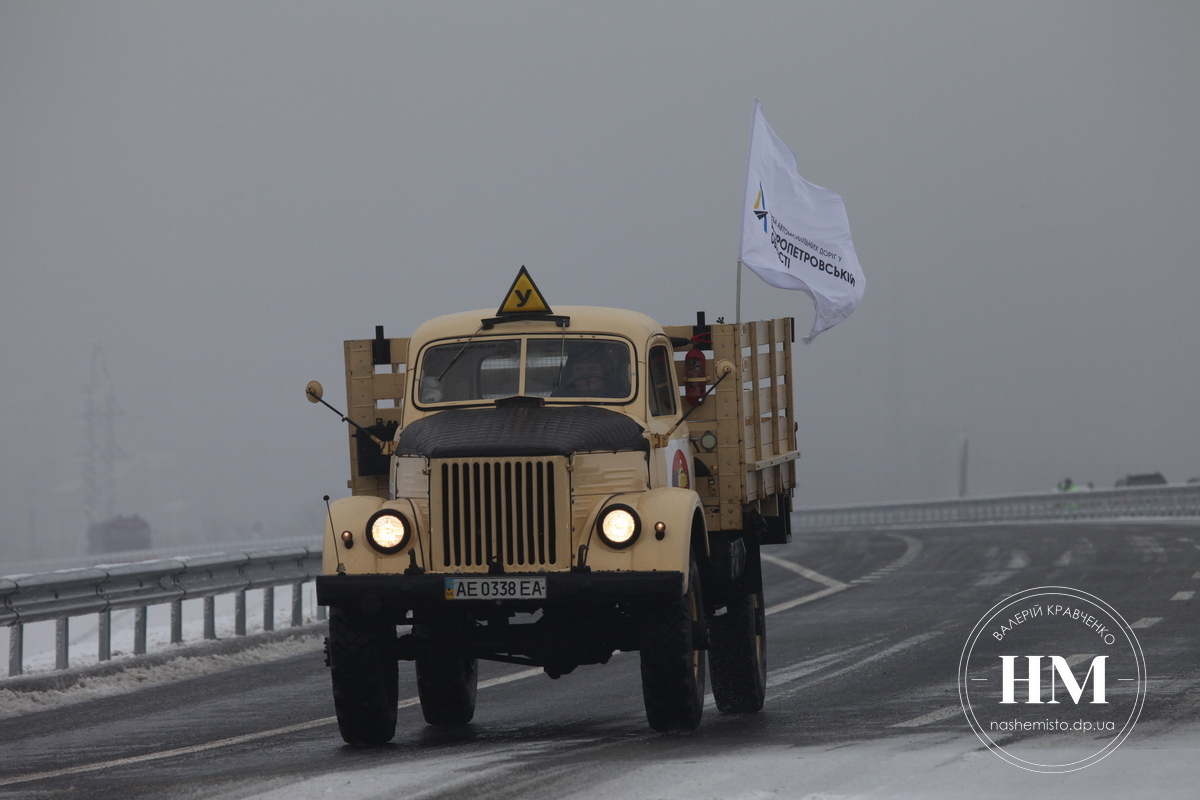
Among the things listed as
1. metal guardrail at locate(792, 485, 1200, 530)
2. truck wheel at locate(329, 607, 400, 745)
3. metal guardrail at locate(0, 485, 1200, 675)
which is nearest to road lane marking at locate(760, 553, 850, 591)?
metal guardrail at locate(0, 485, 1200, 675)

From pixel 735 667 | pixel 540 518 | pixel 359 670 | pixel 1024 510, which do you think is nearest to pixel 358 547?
pixel 359 670

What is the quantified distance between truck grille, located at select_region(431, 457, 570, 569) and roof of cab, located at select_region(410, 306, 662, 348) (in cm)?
157

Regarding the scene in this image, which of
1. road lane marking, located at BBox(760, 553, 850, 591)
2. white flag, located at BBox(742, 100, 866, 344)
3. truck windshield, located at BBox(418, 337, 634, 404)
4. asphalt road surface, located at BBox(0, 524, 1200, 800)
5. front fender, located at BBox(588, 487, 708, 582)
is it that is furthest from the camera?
road lane marking, located at BBox(760, 553, 850, 591)

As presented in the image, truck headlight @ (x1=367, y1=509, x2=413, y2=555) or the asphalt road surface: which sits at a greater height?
truck headlight @ (x1=367, y1=509, x2=413, y2=555)

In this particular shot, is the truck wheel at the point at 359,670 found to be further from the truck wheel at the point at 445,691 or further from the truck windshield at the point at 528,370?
the truck windshield at the point at 528,370

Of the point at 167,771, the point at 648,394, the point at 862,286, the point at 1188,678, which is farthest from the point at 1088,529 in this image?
the point at 167,771

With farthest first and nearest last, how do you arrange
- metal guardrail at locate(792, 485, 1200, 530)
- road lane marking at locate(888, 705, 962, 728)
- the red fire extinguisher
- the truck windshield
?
metal guardrail at locate(792, 485, 1200, 530), the red fire extinguisher, the truck windshield, road lane marking at locate(888, 705, 962, 728)

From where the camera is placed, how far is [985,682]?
11359 millimetres

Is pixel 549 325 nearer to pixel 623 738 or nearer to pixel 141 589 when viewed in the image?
pixel 623 738

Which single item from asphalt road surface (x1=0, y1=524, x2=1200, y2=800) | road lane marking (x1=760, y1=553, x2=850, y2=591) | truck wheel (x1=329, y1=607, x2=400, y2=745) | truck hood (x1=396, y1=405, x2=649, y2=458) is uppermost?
truck hood (x1=396, y1=405, x2=649, y2=458)

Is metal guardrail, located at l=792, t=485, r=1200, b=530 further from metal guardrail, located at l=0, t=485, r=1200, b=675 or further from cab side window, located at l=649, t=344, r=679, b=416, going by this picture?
cab side window, located at l=649, t=344, r=679, b=416

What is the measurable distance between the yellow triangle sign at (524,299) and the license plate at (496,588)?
216 cm

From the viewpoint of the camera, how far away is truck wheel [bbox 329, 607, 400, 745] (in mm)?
8797

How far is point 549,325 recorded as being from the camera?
9.88 meters
